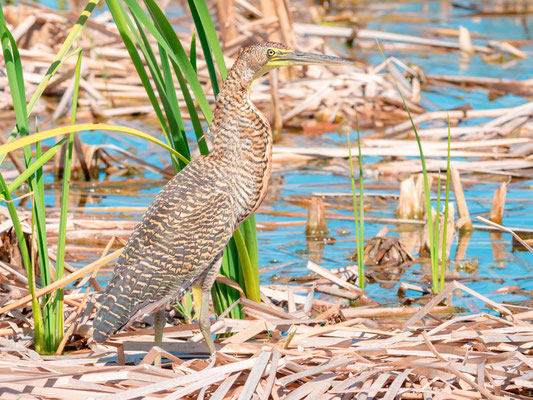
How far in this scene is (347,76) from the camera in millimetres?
9891

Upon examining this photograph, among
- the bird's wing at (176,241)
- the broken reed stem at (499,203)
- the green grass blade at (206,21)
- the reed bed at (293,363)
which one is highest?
the green grass blade at (206,21)

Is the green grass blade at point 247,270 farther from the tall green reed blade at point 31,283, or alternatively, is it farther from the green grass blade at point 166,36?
the tall green reed blade at point 31,283

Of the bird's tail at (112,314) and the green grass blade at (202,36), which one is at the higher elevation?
the green grass blade at (202,36)

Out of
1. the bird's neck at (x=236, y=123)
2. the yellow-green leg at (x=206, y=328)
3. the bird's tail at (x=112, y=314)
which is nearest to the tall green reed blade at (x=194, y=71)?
the bird's neck at (x=236, y=123)

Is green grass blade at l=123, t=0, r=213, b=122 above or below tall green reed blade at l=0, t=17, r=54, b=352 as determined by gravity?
above

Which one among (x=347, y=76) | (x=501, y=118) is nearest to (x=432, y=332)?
(x=501, y=118)

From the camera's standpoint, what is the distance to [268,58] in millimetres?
4008

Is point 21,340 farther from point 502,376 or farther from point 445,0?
point 445,0

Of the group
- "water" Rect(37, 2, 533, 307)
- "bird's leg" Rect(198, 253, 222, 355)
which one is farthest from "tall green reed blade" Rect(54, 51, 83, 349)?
"water" Rect(37, 2, 533, 307)

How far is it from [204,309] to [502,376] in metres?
1.36

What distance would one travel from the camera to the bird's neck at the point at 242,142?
3.96 meters

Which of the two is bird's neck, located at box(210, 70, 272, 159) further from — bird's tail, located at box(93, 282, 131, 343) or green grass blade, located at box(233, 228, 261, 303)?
bird's tail, located at box(93, 282, 131, 343)

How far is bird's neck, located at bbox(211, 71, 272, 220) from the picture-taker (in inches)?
156

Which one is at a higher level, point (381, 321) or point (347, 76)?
point (347, 76)
